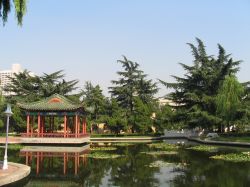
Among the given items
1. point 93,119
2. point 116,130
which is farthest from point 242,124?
point 93,119

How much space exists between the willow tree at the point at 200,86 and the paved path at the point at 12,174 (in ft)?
105

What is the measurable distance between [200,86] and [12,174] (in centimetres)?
3793

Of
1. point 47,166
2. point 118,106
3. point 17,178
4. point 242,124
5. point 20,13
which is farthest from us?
point 118,106

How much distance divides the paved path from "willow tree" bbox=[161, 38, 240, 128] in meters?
32.1

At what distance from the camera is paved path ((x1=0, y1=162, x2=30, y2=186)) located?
1265 cm

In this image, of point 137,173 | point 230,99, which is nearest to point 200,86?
point 230,99

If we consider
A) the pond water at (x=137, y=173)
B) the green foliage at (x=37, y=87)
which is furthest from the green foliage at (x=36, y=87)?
the pond water at (x=137, y=173)

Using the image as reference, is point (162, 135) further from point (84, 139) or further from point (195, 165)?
point (195, 165)

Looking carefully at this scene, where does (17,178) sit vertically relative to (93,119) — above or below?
below

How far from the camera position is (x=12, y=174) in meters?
13.6

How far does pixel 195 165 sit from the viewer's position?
62.2 feet

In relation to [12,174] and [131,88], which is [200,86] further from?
[12,174]

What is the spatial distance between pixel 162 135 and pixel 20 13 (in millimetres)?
40244

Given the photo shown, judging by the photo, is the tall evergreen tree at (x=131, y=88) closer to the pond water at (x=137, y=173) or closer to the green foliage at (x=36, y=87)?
the green foliage at (x=36, y=87)
